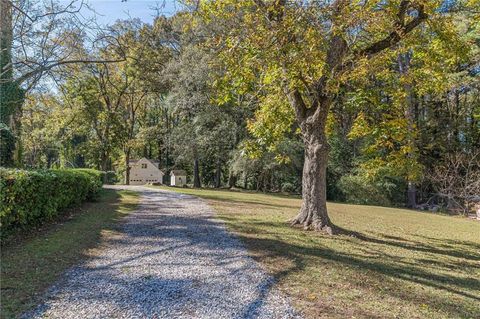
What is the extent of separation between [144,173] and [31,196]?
25822mm

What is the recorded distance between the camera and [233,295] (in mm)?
4156

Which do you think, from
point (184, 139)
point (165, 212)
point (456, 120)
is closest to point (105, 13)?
point (165, 212)

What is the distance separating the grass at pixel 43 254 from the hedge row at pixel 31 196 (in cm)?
29

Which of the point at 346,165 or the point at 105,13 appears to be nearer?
the point at 105,13

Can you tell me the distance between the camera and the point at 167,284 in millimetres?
4414

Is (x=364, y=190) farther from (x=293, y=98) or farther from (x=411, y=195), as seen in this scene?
(x=293, y=98)

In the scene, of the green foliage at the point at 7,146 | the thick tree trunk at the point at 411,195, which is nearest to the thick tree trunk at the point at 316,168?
the green foliage at the point at 7,146

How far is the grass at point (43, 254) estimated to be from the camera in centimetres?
381

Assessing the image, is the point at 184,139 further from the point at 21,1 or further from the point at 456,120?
the point at 456,120

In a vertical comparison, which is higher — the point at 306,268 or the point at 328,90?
the point at 328,90

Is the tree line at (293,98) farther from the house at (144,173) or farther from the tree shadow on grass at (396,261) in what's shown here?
the house at (144,173)

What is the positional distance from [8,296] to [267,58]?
5354mm

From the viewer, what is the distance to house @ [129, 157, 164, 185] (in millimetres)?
32094

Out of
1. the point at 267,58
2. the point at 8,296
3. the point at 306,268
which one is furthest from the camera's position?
the point at 267,58
